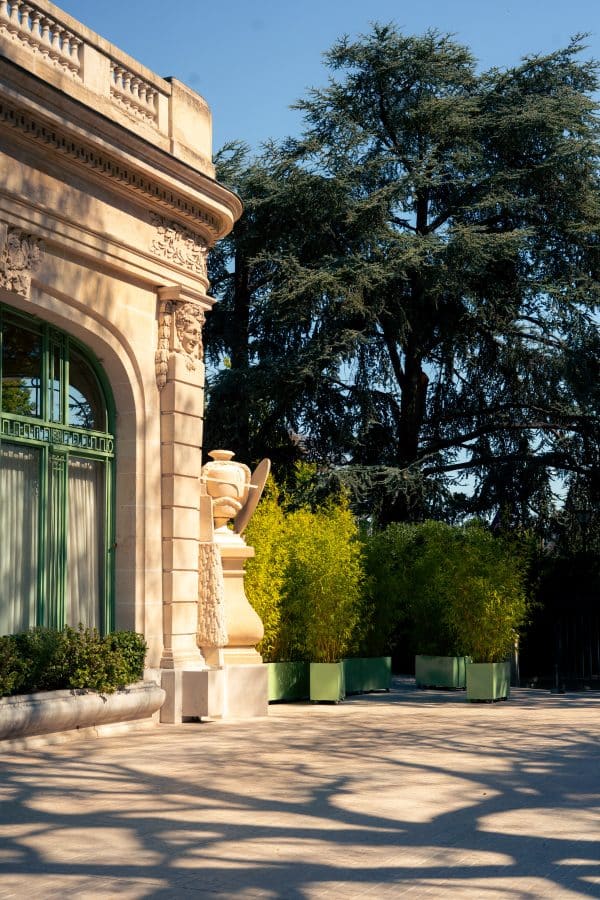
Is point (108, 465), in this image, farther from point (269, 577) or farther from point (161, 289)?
point (269, 577)

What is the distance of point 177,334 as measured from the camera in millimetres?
13438

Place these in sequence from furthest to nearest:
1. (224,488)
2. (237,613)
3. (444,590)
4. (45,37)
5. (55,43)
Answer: (444,590) < (224,488) < (237,613) < (55,43) < (45,37)

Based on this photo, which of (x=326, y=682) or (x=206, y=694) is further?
(x=326, y=682)

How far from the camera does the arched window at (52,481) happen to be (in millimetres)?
11406

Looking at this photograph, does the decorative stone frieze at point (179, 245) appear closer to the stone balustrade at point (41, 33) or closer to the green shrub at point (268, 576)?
the stone balustrade at point (41, 33)

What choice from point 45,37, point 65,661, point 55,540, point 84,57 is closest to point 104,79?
point 84,57

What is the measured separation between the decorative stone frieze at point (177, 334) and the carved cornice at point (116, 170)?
100 centimetres

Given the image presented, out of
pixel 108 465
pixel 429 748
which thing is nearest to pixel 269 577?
pixel 108 465

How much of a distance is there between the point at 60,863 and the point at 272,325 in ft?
60.1

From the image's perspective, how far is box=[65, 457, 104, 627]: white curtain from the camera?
40.2 ft

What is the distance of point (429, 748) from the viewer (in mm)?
10148

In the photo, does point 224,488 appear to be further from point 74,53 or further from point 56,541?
point 74,53

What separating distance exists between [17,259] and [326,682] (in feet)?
25.6

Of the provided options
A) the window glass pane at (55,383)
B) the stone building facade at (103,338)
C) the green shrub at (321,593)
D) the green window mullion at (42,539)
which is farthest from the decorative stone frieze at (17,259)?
the green shrub at (321,593)
